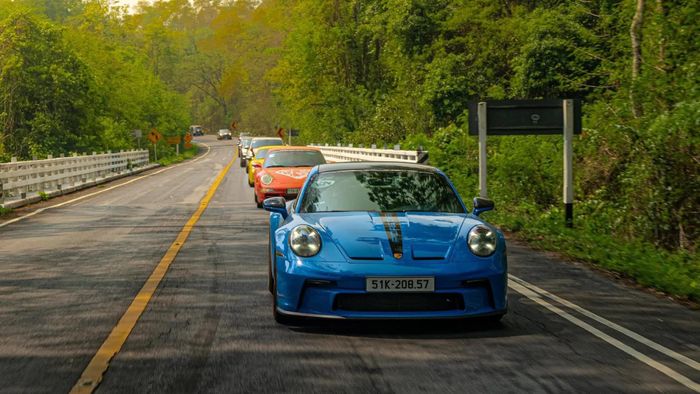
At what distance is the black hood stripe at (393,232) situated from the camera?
6.29 metres

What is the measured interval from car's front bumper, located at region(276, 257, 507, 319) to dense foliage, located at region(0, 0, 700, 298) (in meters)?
3.08

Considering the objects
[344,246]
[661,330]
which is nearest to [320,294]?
[344,246]

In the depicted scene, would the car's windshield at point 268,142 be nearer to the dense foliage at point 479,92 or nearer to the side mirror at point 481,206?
the dense foliage at point 479,92

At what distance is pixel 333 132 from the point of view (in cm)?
6569

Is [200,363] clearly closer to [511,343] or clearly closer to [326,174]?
[511,343]

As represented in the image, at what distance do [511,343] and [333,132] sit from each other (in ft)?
197

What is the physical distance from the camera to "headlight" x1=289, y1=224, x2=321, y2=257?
21.1 feet

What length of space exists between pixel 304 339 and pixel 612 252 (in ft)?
19.0

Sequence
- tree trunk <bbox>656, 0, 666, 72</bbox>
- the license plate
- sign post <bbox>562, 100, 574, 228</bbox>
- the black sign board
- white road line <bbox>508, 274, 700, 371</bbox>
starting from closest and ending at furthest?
white road line <bbox>508, 274, 700, 371</bbox>, the license plate, sign post <bbox>562, 100, 574, 228</bbox>, the black sign board, tree trunk <bbox>656, 0, 666, 72</bbox>

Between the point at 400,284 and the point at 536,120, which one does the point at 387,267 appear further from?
the point at 536,120

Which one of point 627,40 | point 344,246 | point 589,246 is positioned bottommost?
point 589,246

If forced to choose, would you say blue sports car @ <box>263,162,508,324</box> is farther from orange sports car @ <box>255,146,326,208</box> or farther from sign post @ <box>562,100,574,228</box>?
orange sports car @ <box>255,146,326,208</box>

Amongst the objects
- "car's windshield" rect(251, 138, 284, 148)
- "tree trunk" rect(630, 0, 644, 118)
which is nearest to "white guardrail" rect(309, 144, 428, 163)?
"car's windshield" rect(251, 138, 284, 148)

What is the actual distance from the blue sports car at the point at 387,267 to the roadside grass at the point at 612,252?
2802mm
